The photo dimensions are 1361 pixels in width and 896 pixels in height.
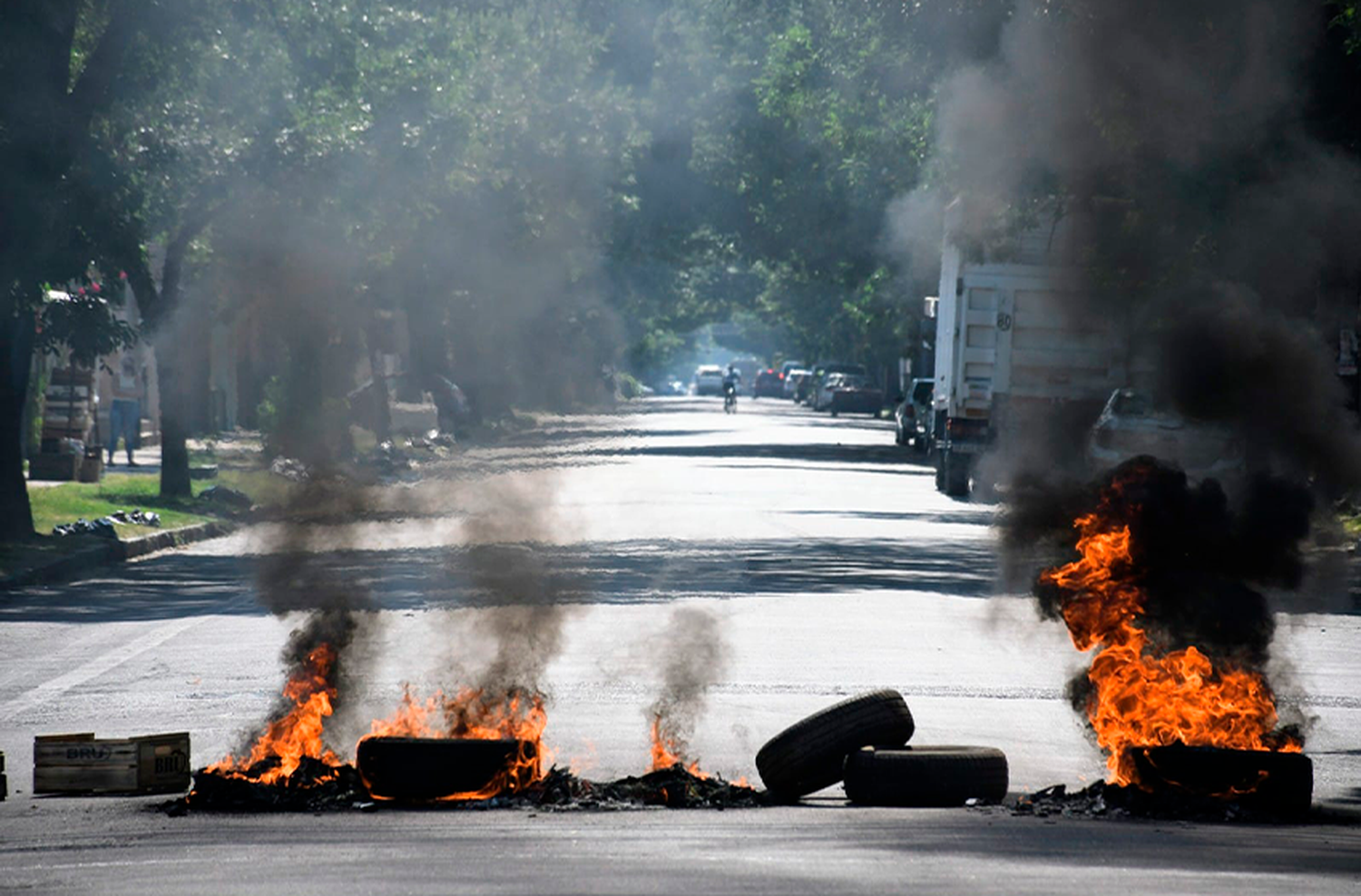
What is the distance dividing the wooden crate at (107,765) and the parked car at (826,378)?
79549 mm

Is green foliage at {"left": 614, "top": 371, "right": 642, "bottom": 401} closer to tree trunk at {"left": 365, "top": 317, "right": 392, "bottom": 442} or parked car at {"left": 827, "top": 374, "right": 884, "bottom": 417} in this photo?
parked car at {"left": 827, "top": 374, "right": 884, "bottom": 417}

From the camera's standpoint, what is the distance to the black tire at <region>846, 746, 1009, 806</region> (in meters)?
7.60

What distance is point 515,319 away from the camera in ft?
139

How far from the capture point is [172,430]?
2622 centimetres

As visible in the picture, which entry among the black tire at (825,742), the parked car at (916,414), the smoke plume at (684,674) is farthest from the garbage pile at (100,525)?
the parked car at (916,414)

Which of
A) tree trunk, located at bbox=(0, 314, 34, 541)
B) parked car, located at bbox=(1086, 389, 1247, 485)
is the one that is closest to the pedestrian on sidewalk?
tree trunk, located at bbox=(0, 314, 34, 541)

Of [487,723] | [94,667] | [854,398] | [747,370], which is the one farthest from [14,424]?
[747,370]

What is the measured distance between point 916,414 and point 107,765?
40.1 metres

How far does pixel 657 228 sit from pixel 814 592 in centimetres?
5033

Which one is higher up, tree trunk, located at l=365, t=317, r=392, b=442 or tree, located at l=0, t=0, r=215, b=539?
tree, located at l=0, t=0, r=215, b=539

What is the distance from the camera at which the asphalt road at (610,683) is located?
626cm

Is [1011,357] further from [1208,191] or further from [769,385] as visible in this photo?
[769,385]

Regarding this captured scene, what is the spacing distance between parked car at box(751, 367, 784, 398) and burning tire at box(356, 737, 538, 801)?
124698 millimetres

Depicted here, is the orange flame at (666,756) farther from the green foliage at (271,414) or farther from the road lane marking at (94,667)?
the green foliage at (271,414)
